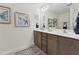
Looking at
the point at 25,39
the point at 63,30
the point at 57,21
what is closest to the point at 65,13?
the point at 57,21

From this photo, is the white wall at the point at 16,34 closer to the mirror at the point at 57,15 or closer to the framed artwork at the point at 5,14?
the framed artwork at the point at 5,14

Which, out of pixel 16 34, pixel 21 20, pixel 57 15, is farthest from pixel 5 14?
pixel 57 15

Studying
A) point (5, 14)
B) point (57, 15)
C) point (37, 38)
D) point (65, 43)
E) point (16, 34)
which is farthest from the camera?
point (37, 38)

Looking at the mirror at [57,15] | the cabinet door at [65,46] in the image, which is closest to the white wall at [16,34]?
the mirror at [57,15]

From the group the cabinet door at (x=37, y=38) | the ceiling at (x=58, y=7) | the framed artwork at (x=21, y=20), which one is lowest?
the cabinet door at (x=37, y=38)

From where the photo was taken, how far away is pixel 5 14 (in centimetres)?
225

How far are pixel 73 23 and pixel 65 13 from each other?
0.24 m

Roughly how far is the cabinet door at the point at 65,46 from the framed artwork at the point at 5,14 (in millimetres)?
1351

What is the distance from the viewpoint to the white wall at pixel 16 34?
2.25 meters

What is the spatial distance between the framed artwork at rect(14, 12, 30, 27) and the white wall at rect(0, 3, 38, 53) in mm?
82

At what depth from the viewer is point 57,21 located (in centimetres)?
184

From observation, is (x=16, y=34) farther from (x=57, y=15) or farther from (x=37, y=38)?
(x=57, y=15)

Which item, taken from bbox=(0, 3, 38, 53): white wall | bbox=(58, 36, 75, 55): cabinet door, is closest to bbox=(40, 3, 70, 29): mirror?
bbox=(58, 36, 75, 55): cabinet door

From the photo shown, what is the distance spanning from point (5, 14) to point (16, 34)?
1.78 feet
